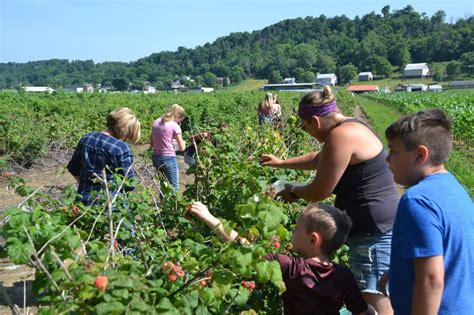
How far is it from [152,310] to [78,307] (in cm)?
22

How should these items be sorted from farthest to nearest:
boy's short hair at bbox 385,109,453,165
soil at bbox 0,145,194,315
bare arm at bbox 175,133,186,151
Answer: bare arm at bbox 175,133,186,151 → soil at bbox 0,145,194,315 → boy's short hair at bbox 385,109,453,165

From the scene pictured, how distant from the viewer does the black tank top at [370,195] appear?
2.75 m

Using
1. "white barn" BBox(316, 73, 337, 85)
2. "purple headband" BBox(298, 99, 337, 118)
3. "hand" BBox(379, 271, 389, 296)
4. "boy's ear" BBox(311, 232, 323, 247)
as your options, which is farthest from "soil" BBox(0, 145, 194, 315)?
"white barn" BBox(316, 73, 337, 85)

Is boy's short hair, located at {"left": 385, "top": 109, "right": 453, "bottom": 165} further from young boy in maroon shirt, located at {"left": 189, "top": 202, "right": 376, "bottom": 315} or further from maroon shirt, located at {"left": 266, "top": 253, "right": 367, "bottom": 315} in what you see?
maroon shirt, located at {"left": 266, "top": 253, "right": 367, "bottom": 315}

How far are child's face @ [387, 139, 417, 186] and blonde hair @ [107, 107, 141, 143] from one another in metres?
2.67

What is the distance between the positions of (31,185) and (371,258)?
869 cm

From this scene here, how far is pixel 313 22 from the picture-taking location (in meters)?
196

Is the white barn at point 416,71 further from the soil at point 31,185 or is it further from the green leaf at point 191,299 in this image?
the green leaf at point 191,299

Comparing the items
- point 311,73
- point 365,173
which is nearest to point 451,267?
point 365,173

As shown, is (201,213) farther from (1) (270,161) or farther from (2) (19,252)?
(1) (270,161)

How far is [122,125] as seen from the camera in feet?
14.2

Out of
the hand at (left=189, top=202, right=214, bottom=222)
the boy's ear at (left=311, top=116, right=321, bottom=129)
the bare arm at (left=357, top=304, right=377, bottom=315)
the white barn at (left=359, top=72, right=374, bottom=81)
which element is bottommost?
the bare arm at (left=357, top=304, right=377, bottom=315)

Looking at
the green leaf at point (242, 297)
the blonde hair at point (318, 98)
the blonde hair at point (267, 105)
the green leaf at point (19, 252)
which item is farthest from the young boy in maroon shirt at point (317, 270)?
the blonde hair at point (267, 105)

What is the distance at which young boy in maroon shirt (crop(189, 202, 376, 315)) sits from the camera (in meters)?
2.51
